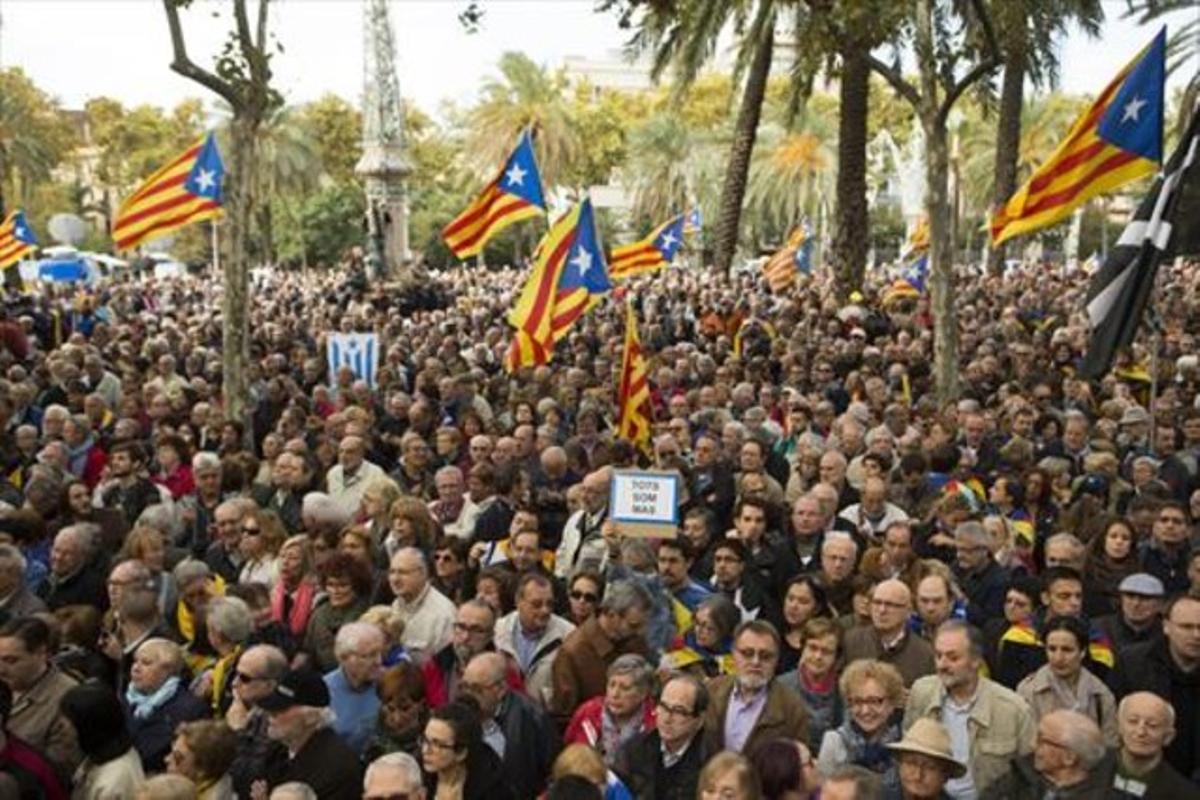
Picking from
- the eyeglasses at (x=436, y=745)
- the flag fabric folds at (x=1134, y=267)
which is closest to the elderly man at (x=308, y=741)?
the eyeglasses at (x=436, y=745)

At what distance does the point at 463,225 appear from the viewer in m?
17.3

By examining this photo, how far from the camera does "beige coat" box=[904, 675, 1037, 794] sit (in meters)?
5.67

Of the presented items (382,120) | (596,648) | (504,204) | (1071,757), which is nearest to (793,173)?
(382,120)

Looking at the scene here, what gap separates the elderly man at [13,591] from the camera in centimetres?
713

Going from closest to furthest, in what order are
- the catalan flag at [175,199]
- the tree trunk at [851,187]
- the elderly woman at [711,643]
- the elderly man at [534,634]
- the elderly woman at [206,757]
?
1. the elderly woman at [206,757]
2. the elderly woman at [711,643]
3. the elderly man at [534,634]
4. the catalan flag at [175,199]
5. the tree trunk at [851,187]

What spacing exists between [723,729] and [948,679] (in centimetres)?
89

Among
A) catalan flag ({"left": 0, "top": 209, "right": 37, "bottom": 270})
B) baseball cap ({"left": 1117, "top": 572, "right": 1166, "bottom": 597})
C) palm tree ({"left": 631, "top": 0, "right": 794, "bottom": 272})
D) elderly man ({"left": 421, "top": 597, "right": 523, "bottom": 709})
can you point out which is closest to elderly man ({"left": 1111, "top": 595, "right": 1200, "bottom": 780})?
baseball cap ({"left": 1117, "top": 572, "right": 1166, "bottom": 597})

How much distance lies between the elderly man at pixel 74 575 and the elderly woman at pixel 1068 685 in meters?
4.67

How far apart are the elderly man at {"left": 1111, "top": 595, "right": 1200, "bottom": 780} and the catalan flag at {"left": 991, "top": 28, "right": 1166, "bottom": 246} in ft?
21.6

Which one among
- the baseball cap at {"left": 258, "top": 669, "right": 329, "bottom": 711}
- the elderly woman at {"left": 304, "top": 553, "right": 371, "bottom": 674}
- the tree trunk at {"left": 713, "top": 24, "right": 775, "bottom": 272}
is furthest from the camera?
the tree trunk at {"left": 713, "top": 24, "right": 775, "bottom": 272}

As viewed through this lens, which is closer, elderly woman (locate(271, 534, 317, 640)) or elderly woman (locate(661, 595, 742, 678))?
elderly woman (locate(661, 595, 742, 678))

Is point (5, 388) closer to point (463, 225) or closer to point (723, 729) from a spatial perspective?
point (463, 225)

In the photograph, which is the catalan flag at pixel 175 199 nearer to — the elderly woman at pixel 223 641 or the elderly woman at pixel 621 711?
the elderly woman at pixel 223 641

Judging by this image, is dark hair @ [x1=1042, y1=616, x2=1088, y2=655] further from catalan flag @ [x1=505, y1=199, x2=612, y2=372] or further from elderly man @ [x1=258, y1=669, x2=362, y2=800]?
catalan flag @ [x1=505, y1=199, x2=612, y2=372]
